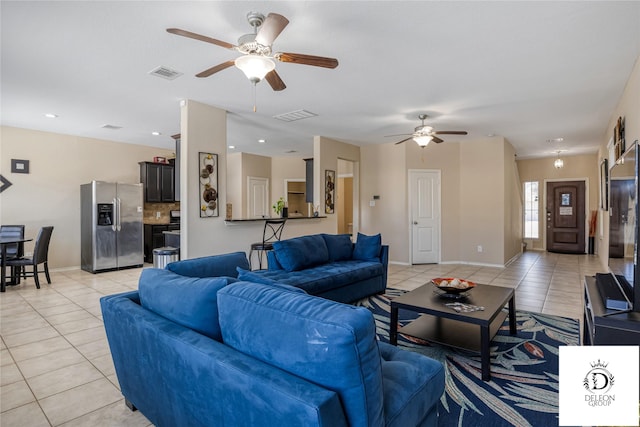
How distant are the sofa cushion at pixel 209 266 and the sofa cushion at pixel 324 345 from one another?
131 centimetres

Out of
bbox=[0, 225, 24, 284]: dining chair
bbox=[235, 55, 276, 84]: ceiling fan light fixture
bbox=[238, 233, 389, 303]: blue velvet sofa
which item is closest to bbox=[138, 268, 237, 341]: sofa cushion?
bbox=[235, 55, 276, 84]: ceiling fan light fixture

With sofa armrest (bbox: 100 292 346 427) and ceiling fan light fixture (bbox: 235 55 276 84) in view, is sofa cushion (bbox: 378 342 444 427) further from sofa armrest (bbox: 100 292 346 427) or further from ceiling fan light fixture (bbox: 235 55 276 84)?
ceiling fan light fixture (bbox: 235 55 276 84)

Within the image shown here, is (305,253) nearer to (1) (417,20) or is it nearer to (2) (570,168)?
(1) (417,20)

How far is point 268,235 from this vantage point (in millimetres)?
5676

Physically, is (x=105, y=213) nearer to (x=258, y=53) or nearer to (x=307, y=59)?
(x=258, y=53)

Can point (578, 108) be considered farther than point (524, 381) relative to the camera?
Yes

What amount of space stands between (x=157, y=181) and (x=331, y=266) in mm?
5049

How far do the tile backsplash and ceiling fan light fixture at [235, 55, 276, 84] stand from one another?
619 cm

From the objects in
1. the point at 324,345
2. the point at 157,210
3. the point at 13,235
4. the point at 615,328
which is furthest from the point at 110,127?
the point at 615,328

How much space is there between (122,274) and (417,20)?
625 centimetres

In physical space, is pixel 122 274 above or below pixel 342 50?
below

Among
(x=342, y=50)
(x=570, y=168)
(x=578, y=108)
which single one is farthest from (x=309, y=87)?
(x=570, y=168)

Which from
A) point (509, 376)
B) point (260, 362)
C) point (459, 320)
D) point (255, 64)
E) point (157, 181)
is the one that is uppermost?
point (255, 64)

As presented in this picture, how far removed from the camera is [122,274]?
6.17 metres
